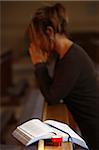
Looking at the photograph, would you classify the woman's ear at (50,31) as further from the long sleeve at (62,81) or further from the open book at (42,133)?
the open book at (42,133)

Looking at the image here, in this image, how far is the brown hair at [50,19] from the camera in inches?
59.1

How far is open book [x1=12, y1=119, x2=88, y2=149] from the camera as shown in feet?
3.72

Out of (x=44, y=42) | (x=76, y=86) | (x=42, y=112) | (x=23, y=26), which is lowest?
(x=23, y=26)

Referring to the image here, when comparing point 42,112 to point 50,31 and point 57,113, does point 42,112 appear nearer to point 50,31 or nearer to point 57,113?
point 57,113

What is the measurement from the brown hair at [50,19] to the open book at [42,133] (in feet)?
1.51

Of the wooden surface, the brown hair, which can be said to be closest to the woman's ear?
the brown hair

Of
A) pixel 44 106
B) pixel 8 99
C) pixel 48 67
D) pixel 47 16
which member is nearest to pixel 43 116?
pixel 44 106

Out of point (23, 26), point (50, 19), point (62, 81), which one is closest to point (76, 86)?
point (62, 81)

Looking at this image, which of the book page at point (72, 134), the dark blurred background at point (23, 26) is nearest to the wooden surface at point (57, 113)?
the book page at point (72, 134)

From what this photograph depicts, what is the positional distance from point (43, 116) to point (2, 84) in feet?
7.00

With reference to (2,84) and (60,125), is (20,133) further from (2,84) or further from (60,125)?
(2,84)

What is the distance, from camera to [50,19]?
150cm

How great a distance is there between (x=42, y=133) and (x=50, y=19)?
22.3 inches

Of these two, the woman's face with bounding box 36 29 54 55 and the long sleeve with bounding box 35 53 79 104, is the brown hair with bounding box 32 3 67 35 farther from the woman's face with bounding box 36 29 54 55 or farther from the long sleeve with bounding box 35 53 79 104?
the long sleeve with bounding box 35 53 79 104
